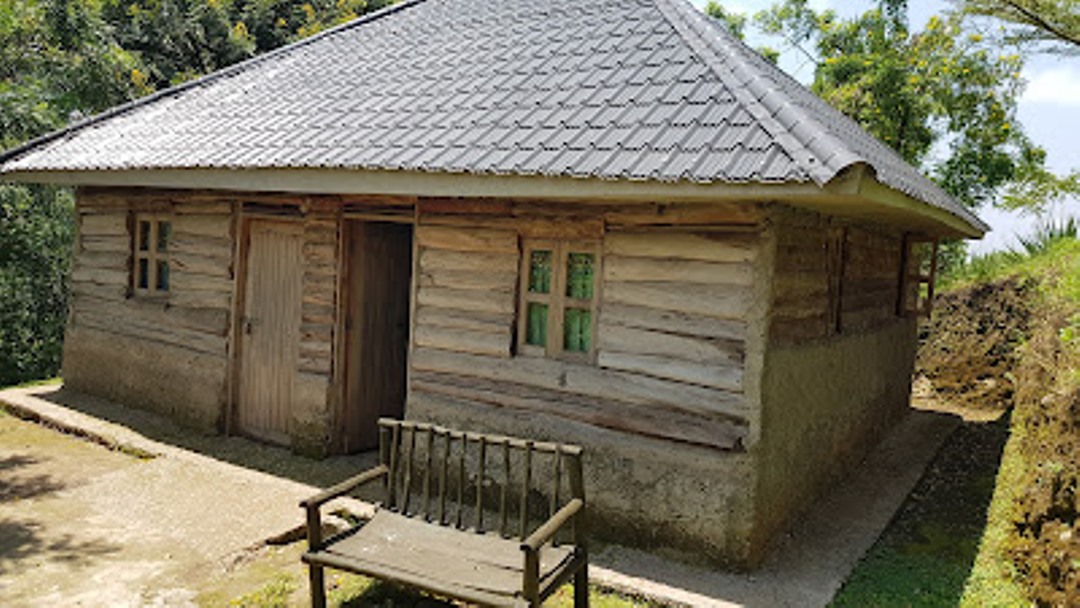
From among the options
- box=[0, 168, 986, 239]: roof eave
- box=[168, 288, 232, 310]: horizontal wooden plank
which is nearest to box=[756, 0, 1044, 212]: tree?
box=[0, 168, 986, 239]: roof eave

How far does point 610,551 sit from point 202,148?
18.7 feet

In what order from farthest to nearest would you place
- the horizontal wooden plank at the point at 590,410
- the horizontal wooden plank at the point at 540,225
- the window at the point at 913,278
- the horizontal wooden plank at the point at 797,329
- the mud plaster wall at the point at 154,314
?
the window at the point at 913,278
the mud plaster wall at the point at 154,314
the horizontal wooden plank at the point at 540,225
the horizontal wooden plank at the point at 797,329
the horizontal wooden plank at the point at 590,410

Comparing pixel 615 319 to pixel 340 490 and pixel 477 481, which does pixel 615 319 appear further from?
pixel 340 490

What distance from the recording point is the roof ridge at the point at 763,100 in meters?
4.36

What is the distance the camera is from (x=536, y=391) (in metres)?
6.24

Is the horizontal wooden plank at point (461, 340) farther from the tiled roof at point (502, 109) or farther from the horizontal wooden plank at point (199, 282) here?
the horizontal wooden plank at point (199, 282)

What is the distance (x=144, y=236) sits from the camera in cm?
927

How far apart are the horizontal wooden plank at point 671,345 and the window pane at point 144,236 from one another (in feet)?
20.5

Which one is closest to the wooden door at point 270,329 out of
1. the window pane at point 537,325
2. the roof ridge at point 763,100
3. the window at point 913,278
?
the window pane at point 537,325

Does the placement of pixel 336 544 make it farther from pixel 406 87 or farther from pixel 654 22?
pixel 654 22

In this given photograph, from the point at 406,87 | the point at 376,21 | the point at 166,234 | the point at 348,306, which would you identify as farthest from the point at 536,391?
the point at 376,21

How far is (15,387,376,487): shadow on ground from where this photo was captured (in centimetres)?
721

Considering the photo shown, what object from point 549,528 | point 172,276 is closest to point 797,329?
point 549,528

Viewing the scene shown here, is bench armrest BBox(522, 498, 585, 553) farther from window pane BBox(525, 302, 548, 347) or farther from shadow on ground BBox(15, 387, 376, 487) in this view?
shadow on ground BBox(15, 387, 376, 487)
